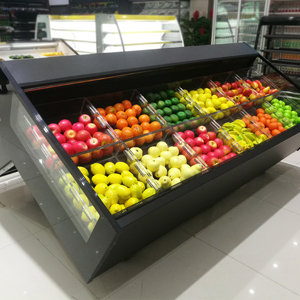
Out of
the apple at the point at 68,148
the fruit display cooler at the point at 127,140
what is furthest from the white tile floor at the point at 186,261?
the apple at the point at 68,148

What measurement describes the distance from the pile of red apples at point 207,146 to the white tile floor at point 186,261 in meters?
0.66

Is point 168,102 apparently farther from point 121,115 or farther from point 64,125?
point 64,125

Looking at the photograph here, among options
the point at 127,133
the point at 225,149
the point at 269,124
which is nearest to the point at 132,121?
the point at 127,133

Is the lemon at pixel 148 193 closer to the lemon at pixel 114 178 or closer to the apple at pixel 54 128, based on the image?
the lemon at pixel 114 178

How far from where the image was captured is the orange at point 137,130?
7.00 feet

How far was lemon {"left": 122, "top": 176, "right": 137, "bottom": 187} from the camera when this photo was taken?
70.4 inches

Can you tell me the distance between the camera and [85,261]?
169 centimetres

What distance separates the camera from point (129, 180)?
5.88 ft

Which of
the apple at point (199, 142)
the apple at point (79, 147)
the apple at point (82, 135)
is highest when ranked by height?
the apple at point (82, 135)

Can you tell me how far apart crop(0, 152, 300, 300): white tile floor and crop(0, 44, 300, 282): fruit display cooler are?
269mm

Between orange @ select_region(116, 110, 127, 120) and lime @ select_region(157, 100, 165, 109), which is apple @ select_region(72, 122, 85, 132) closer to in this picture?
orange @ select_region(116, 110, 127, 120)

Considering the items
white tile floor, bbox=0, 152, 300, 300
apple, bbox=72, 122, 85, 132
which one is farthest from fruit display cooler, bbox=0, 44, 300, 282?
white tile floor, bbox=0, 152, 300, 300

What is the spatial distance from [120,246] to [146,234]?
0.22m

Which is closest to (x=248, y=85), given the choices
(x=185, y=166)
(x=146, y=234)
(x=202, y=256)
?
(x=185, y=166)
